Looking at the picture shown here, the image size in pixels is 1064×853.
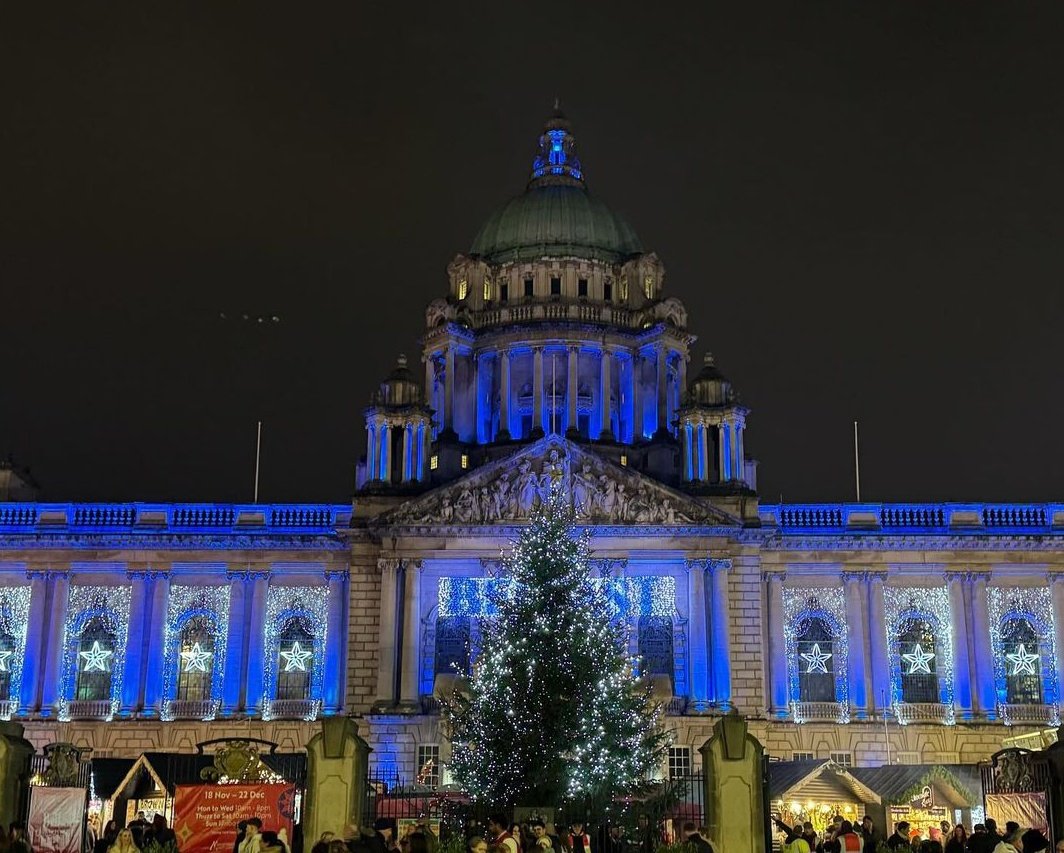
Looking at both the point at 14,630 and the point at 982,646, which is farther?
the point at 14,630

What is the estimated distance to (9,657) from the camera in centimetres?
6400

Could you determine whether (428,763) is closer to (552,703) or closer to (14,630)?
(552,703)

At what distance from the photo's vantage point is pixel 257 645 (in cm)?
6341

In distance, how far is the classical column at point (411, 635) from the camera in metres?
59.3

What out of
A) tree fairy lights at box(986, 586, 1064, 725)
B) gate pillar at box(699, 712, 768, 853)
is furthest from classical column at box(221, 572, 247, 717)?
gate pillar at box(699, 712, 768, 853)

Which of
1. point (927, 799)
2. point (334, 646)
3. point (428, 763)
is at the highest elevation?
point (334, 646)

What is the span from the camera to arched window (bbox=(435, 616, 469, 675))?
200ft

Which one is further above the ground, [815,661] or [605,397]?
[605,397]

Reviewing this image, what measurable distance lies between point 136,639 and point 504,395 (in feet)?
68.5

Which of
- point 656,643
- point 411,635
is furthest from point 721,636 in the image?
point 411,635

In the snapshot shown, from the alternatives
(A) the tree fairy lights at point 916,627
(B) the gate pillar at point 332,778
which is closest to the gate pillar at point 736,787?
(B) the gate pillar at point 332,778

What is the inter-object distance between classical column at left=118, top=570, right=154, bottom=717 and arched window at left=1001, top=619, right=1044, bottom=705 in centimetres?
3562

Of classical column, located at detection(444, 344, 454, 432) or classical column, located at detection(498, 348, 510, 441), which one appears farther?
classical column, located at detection(444, 344, 454, 432)

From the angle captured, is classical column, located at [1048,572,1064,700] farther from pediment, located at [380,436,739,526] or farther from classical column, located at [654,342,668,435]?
classical column, located at [654,342,668,435]
